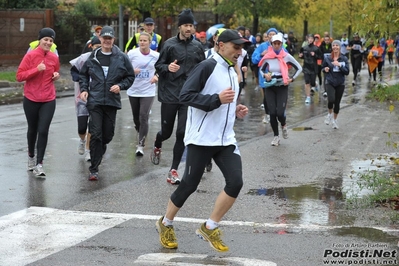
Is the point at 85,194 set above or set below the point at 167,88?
below

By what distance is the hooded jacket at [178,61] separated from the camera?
33.7ft

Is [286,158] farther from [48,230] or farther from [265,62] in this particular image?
[48,230]

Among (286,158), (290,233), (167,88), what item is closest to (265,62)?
(286,158)

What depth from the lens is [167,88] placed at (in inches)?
409

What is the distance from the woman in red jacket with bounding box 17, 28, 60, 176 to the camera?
34.3 feet

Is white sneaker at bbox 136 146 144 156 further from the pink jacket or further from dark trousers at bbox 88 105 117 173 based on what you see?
the pink jacket

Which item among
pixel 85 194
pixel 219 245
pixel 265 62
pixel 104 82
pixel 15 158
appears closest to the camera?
pixel 219 245

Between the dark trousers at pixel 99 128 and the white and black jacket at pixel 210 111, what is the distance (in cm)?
330

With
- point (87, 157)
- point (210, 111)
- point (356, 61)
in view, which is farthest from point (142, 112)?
point (356, 61)

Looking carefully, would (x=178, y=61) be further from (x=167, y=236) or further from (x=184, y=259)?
(x=184, y=259)

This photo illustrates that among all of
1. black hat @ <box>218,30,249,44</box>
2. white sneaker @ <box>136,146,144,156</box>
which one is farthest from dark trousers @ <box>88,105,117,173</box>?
black hat @ <box>218,30,249,44</box>

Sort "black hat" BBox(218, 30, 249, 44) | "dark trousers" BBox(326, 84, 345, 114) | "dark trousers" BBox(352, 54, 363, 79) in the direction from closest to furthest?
"black hat" BBox(218, 30, 249, 44)
"dark trousers" BBox(326, 84, 345, 114)
"dark trousers" BBox(352, 54, 363, 79)

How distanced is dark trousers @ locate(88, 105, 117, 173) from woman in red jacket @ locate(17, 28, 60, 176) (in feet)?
2.19

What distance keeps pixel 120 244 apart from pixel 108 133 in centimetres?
346
